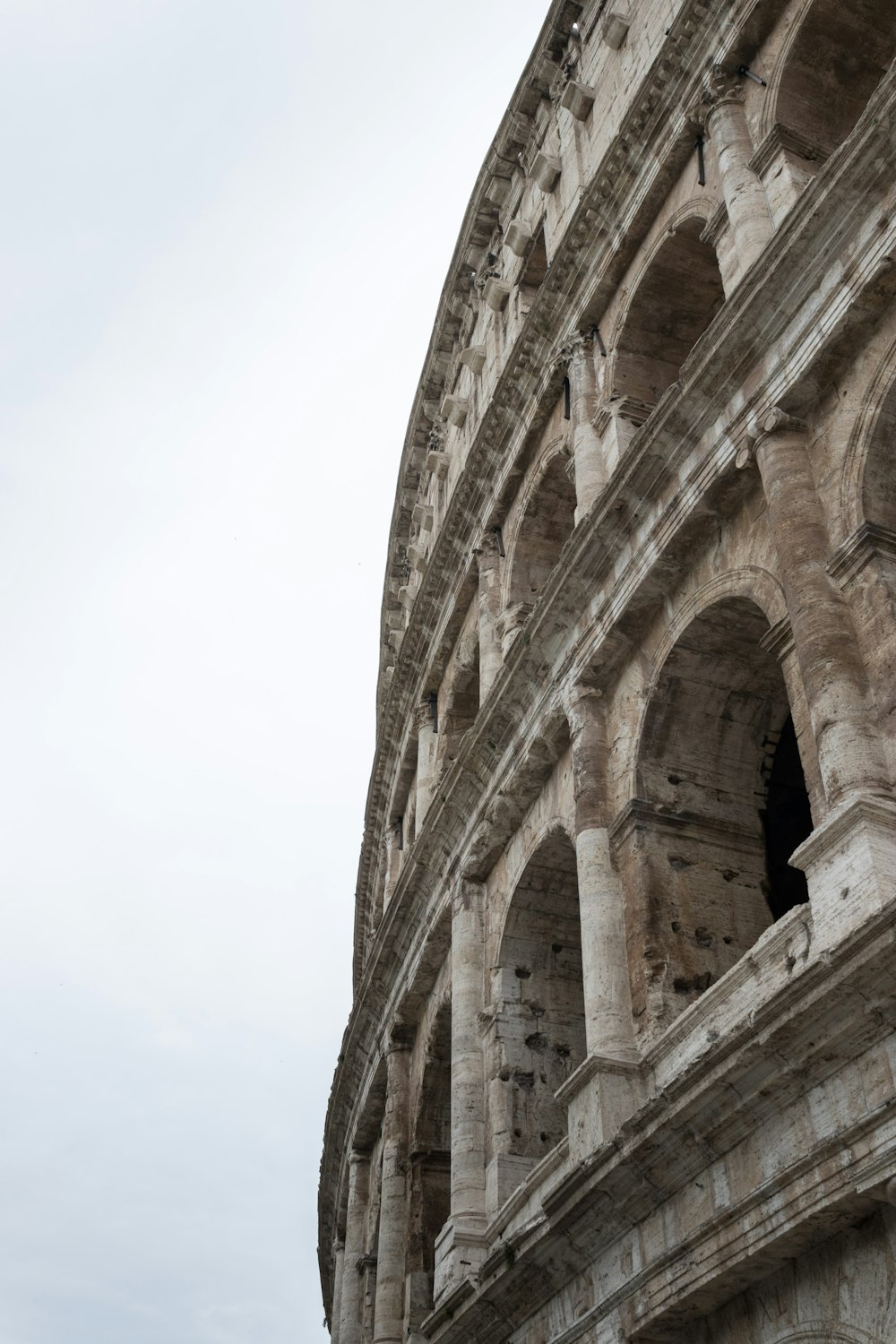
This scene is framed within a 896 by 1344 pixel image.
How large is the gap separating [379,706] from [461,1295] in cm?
1557

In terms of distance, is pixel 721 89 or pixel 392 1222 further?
pixel 392 1222

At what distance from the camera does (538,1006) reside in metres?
11.6

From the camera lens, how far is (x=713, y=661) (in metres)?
9.60

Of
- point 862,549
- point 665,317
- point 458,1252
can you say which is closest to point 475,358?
point 665,317

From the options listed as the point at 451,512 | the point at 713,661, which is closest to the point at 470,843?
the point at 713,661

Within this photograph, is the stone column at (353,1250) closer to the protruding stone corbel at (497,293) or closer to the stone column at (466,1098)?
the stone column at (466,1098)

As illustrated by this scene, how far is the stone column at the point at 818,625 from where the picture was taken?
6.79 m

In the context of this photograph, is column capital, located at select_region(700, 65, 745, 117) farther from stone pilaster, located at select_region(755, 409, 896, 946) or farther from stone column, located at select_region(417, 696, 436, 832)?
stone column, located at select_region(417, 696, 436, 832)

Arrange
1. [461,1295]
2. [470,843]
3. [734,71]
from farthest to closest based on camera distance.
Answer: [470,843] → [734,71] → [461,1295]

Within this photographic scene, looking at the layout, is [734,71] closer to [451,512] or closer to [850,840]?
[451,512]

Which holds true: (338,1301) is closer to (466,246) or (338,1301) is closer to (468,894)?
(468,894)

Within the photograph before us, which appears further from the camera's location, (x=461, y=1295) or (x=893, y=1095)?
(x=461, y=1295)

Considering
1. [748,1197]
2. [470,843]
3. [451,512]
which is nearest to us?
[748,1197]

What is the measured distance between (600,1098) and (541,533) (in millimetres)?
7870
